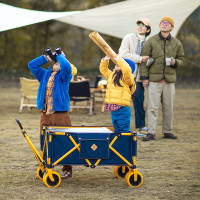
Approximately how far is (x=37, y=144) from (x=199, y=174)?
2966mm

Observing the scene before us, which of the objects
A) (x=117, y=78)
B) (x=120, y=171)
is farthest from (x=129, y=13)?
(x=120, y=171)

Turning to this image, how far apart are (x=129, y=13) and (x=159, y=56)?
3.60 m

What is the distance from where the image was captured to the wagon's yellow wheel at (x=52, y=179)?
4.82 metres

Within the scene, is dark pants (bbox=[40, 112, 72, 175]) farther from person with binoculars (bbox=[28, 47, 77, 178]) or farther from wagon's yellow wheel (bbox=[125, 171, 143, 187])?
wagon's yellow wheel (bbox=[125, 171, 143, 187])

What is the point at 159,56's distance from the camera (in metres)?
8.00

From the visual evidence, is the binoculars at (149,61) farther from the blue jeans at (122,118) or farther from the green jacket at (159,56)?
the blue jeans at (122,118)

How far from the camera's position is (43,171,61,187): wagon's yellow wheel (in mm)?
4816

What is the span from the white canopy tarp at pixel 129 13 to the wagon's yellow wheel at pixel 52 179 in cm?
591

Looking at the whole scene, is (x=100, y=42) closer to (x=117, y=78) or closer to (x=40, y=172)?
(x=117, y=78)

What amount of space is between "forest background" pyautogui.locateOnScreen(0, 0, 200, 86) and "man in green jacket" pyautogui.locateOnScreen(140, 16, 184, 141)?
21759 mm

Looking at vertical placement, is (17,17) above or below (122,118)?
above

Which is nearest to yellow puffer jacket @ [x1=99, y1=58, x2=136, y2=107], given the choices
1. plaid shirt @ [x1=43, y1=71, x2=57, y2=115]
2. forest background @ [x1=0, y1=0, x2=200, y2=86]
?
plaid shirt @ [x1=43, y1=71, x2=57, y2=115]

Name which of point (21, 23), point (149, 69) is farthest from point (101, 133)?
point (21, 23)

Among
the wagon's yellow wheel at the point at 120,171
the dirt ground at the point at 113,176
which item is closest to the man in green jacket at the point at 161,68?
the dirt ground at the point at 113,176
